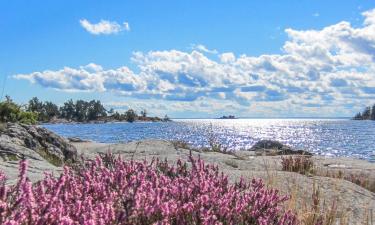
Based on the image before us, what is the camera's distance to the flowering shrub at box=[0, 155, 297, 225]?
3.15 meters

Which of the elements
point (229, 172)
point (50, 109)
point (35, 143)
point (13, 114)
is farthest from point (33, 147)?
point (50, 109)

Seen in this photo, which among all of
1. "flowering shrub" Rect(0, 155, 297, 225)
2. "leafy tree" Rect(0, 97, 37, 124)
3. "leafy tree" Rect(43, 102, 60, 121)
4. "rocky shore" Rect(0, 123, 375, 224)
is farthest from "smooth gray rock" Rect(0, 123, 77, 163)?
"leafy tree" Rect(43, 102, 60, 121)

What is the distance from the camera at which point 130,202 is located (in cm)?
404

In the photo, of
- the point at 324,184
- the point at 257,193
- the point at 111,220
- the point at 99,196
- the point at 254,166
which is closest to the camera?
the point at 111,220

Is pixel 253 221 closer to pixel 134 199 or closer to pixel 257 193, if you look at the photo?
pixel 257 193

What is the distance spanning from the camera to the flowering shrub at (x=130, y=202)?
315 cm

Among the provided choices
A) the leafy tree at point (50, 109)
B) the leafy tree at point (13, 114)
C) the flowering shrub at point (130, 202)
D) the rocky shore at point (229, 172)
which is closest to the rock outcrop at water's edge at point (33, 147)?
the rocky shore at point (229, 172)

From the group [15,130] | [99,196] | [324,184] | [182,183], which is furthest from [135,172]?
[15,130]

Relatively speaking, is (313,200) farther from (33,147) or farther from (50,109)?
(50,109)

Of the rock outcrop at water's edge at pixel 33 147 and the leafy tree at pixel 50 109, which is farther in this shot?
the leafy tree at pixel 50 109

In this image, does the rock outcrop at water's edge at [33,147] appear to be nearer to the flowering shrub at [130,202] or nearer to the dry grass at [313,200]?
the dry grass at [313,200]

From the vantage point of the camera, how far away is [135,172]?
5.02 meters

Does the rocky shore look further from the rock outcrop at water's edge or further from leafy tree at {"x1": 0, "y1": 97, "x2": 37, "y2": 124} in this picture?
leafy tree at {"x1": 0, "y1": 97, "x2": 37, "y2": 124}

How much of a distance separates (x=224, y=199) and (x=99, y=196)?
1131mm
